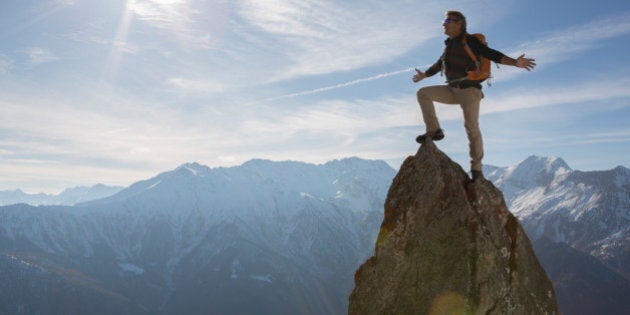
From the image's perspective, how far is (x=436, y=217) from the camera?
44.8 ft

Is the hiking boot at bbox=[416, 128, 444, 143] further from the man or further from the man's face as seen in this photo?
the man's face

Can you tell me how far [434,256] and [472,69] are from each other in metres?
5.60

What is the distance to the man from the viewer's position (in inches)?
534

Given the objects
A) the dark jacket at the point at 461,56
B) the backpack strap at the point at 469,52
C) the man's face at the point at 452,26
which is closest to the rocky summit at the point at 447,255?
the dark jacket at the point at 461,56

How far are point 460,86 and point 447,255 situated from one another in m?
5.07

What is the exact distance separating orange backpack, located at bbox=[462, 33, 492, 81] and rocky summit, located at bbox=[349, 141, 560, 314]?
252 cm

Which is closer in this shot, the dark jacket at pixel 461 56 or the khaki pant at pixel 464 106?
the dark jacket at pixel 461 56

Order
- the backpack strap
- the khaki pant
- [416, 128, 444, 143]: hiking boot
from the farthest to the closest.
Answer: [416, 128, 444, 143]: hiking boot → the khaki pant → the backpack strap

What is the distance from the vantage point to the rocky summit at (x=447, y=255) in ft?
41.9

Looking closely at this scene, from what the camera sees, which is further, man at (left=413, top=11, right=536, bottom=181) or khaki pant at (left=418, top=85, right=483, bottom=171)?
khaki pant at (left=418, top=85, right=483, bottom=171)

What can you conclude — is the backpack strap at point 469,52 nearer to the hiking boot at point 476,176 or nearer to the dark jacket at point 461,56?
the dark jacket at point 461,56

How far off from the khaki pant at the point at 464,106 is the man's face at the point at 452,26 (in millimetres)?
1649

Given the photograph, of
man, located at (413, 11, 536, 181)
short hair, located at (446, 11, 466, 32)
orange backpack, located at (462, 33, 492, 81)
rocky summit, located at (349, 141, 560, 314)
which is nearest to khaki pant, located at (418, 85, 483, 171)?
man, located at (413, 11, 536, 181)

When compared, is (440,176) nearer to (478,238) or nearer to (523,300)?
(478,238)
